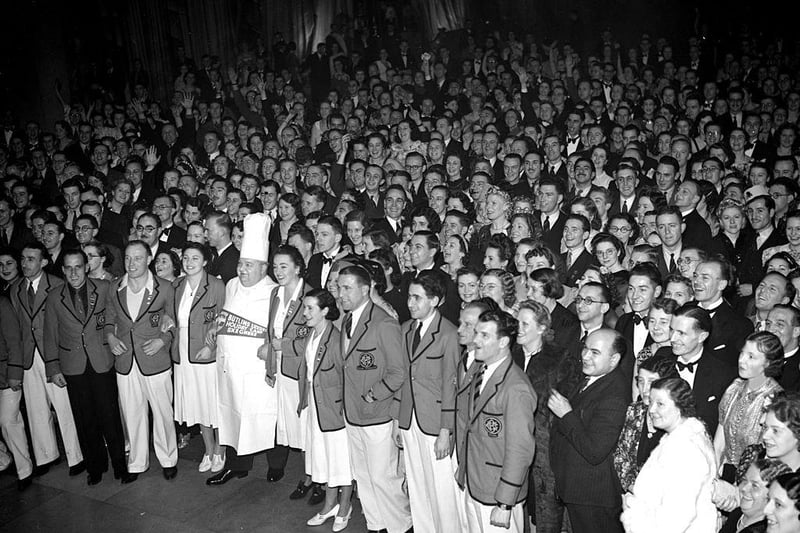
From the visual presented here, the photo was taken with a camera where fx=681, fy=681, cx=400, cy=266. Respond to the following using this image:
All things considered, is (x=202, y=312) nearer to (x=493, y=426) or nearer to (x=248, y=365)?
(x=248, y=365)

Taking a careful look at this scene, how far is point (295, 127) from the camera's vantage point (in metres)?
10.1

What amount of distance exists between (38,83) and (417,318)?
12.6 metres

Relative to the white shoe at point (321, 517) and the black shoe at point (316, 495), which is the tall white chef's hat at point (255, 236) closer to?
the black shoe at point (316, 495)

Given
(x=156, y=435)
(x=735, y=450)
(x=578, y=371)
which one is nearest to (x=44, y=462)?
(x=156, y=435)

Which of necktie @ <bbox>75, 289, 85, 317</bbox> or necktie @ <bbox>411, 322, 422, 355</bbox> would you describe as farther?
necktie @ <bbox>75, 289, 85, 317</bbox>

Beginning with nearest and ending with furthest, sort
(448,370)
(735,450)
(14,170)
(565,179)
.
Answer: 1. (735,450)
2. (448,370)
3. (565,179)
4. (14,170)

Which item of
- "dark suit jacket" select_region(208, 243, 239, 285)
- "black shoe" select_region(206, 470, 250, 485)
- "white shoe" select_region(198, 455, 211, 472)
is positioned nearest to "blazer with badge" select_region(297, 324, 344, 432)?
"black shoe" select_region(206, 470, 250, 485)

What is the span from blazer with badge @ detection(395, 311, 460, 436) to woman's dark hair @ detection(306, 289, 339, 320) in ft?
2.33

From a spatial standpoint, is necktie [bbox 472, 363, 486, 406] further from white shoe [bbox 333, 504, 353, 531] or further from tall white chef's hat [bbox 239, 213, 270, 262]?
tall white chef's hat [bbox 239, 213, 270, 262]

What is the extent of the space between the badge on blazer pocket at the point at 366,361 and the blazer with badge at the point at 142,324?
5.94ft

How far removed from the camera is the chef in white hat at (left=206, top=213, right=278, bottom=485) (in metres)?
5.01

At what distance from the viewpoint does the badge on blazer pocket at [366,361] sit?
4.27 m

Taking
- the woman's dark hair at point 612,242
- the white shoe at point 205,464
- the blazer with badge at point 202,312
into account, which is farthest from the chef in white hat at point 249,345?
the woman's dark hair at point 612,242

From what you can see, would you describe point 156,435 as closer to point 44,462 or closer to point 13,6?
point 44,462
